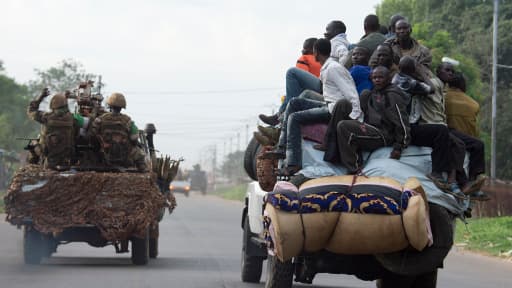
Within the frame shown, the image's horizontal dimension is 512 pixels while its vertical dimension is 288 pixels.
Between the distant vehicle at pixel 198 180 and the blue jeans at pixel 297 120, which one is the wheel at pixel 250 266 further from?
the distant vehicle at pixel 198 180

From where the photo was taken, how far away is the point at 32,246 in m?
16.3

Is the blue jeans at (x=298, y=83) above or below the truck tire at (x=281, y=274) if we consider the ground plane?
above

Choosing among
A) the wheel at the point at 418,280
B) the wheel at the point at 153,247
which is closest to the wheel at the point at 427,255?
the wheel at the point at 418,280

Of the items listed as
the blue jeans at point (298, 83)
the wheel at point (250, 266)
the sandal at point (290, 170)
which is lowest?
the wheel at point (250, 266)

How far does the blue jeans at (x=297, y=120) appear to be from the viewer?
32.2ft

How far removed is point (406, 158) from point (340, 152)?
0.59m

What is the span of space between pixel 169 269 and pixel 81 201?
1.58 metres

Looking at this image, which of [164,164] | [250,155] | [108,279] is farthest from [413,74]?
[164,164]

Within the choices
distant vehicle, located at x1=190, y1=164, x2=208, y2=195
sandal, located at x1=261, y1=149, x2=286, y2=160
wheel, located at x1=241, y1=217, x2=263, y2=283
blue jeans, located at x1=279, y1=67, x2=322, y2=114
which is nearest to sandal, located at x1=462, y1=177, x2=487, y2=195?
sandal, located at x1=261, y1=149, x2=286, y2=160

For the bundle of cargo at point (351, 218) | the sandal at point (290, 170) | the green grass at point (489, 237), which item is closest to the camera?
the bundle of cargo at point (351, 218)

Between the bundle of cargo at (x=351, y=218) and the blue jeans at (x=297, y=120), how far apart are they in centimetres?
84

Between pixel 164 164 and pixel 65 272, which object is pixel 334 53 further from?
pixel 164 164

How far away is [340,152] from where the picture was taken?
9594 millimetres

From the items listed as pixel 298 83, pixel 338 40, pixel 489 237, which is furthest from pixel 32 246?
pixel 489 237
